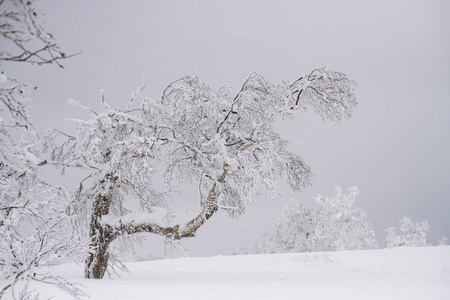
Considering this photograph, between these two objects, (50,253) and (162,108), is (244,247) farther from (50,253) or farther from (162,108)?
(50,253)

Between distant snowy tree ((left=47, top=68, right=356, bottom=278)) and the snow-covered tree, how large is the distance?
2199 centimetres

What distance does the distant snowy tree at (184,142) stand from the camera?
8633 mm

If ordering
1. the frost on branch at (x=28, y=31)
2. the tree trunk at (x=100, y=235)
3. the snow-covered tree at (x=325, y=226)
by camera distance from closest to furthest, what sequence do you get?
the frost on branch at (x=28, y=31), the tree trunk at (x=100, y=235), the snow-covered tree at (x=325, y=226)

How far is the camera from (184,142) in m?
8.84

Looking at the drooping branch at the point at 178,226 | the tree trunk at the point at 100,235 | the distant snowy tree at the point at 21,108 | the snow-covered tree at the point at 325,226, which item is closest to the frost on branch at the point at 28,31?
the distant snowy tree at the point at 21,108

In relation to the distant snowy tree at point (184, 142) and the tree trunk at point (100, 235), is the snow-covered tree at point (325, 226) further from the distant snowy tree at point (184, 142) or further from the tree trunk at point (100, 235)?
the tree trunk at point (100, 235)

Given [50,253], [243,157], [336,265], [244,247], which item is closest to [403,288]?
[243,157]

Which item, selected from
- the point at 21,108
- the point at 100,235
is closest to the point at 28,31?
the point at 21,108

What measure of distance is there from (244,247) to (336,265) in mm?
29987

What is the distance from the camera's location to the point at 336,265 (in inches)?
611

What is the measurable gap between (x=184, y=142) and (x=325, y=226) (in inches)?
944

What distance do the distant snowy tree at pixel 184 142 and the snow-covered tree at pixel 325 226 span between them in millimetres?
21993

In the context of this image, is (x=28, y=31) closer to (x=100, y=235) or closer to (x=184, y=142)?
(x=184, y=142)

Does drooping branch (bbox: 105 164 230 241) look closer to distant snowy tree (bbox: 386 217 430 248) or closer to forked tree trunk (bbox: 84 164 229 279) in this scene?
forked tree trunk (bbox: 84 164 229 279)
